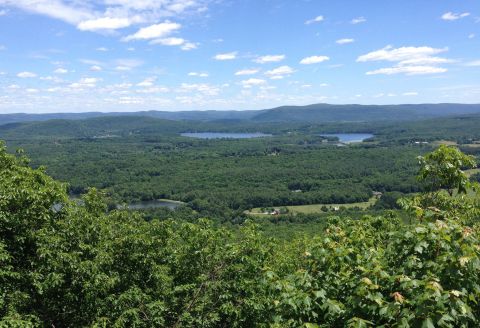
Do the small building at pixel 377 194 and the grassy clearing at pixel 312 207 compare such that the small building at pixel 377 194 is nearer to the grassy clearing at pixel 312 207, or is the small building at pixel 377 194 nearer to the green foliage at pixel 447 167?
the grassy clearing at pixel 312 207

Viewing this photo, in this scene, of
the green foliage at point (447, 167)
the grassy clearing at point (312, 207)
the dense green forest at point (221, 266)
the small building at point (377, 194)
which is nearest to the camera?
the dense green forest at point (221, 266)

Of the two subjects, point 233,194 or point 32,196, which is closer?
point 32,196

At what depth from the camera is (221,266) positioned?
14.6m

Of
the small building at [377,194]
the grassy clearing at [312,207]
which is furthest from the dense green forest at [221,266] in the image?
the small building at [377,194]

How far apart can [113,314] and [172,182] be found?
14754cm

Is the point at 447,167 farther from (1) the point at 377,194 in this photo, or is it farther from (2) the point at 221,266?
(1) the point at 377,194

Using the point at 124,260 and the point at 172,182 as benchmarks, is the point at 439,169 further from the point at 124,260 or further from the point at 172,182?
the point at 172,182

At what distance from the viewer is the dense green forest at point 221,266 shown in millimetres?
6289

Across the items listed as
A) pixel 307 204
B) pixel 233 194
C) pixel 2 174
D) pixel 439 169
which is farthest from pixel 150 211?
pixel 439 169

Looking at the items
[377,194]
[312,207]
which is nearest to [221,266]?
[312,207]

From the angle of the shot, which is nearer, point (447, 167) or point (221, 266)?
point (447, 167)

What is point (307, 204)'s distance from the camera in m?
125

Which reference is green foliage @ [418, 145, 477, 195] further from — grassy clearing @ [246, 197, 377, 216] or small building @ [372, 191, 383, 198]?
small building @ [372, 191, 383, 198]

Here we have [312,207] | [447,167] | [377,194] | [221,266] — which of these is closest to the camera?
[447,167]
